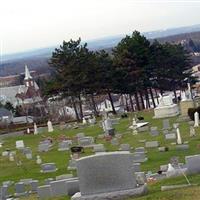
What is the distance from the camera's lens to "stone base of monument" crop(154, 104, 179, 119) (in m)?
36.6

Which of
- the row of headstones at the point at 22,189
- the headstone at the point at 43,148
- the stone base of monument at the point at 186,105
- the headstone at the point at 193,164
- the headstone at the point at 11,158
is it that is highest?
the stone base of monument at the point at 186,105

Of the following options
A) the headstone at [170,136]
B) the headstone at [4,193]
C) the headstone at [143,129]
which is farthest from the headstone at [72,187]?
the headstone at [143,129]

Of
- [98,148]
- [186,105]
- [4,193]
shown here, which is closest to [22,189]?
[4,193]

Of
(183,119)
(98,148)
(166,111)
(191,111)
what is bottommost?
(98,148)

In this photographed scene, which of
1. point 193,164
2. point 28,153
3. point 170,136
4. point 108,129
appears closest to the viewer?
point 193,164

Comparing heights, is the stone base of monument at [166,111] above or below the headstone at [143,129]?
above

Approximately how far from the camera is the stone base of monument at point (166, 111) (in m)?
36.6

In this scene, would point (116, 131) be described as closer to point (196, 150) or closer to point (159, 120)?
point (159, 120)

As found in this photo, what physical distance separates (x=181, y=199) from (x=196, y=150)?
1167 centimetres

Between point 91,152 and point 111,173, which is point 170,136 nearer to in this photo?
point 91,152

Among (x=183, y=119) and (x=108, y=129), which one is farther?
(x=183, y=119)

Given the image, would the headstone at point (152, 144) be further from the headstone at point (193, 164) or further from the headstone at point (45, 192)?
the headstone at point (193, 164)

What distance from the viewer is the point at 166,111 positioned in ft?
121

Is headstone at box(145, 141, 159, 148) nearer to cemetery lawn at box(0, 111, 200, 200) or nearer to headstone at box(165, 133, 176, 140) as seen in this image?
cemetery lawn at box(0, 111, 200, 200)
